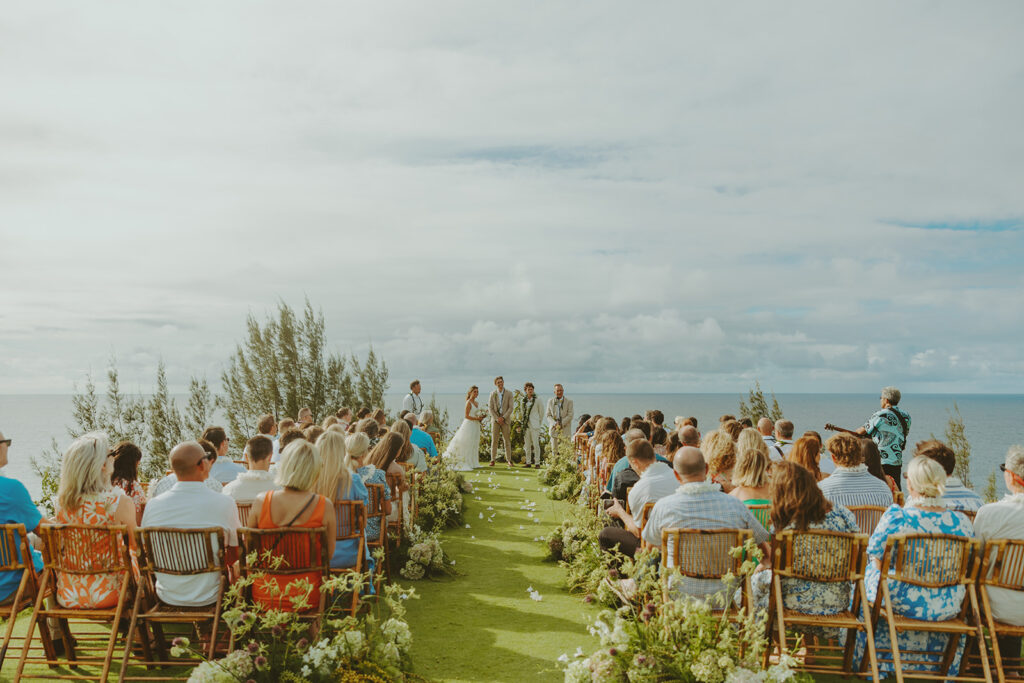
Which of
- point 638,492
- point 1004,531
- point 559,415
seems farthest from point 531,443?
point 1004,531

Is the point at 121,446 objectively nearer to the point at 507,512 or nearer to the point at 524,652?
the point at 524,652

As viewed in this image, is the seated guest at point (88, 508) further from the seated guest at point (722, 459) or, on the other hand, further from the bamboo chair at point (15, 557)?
the seated guest at point (722, 459)

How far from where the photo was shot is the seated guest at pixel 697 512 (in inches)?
185

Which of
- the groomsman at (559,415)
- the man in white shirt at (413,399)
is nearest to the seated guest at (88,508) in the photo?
the man in white shirt at (413,399)

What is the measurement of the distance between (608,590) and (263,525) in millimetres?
3218

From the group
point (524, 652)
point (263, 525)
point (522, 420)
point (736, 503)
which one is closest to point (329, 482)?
point (263, 525)

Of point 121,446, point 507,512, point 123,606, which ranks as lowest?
point 507,512

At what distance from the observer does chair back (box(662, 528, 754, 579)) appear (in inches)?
179

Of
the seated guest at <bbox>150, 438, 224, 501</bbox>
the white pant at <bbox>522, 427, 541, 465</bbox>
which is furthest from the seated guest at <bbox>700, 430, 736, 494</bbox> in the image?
the white pant at <bbox>522, 427, 541, 465</bbox>

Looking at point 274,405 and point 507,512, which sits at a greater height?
point 274,405

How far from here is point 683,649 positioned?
4195mm

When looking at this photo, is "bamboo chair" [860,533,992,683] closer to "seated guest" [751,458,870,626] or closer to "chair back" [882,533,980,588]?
"chair back" [882,533,980,588]

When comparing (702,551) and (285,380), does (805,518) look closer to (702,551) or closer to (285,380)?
(702,551)

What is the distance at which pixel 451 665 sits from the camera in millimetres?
5387
